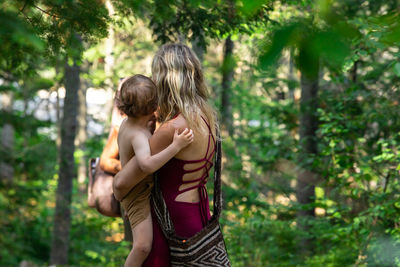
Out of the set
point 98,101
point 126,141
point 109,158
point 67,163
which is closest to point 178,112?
point 126,141

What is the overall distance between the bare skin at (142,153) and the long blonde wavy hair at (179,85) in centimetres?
12

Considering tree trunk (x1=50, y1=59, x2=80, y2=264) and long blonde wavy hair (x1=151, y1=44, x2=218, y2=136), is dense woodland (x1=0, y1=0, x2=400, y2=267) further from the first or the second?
long blonde wavy hair (x1=151, y1=44, x2=218, y2=136)

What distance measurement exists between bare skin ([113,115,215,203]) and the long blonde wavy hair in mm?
58

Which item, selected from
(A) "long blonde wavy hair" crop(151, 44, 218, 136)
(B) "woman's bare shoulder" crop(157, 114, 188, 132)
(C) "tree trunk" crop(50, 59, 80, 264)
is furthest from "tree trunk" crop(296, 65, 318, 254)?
(B) "woman's bare shoulder" crop(157, 114, 188, 132)

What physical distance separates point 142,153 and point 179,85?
1.47ft

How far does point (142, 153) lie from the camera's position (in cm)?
Answer: 267

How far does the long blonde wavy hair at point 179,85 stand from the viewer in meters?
2.76

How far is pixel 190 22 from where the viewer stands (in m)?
5.07

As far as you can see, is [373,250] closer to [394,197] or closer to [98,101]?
[394,197]

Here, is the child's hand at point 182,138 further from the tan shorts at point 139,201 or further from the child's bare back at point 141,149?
the tan shorts at point 139,201

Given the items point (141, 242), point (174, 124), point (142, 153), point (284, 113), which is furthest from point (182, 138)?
point (284, 113)

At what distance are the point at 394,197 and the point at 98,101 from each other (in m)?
24.5

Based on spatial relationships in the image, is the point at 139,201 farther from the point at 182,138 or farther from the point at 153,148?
the point at 182,138

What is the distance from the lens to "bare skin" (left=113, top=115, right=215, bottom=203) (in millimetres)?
2701
